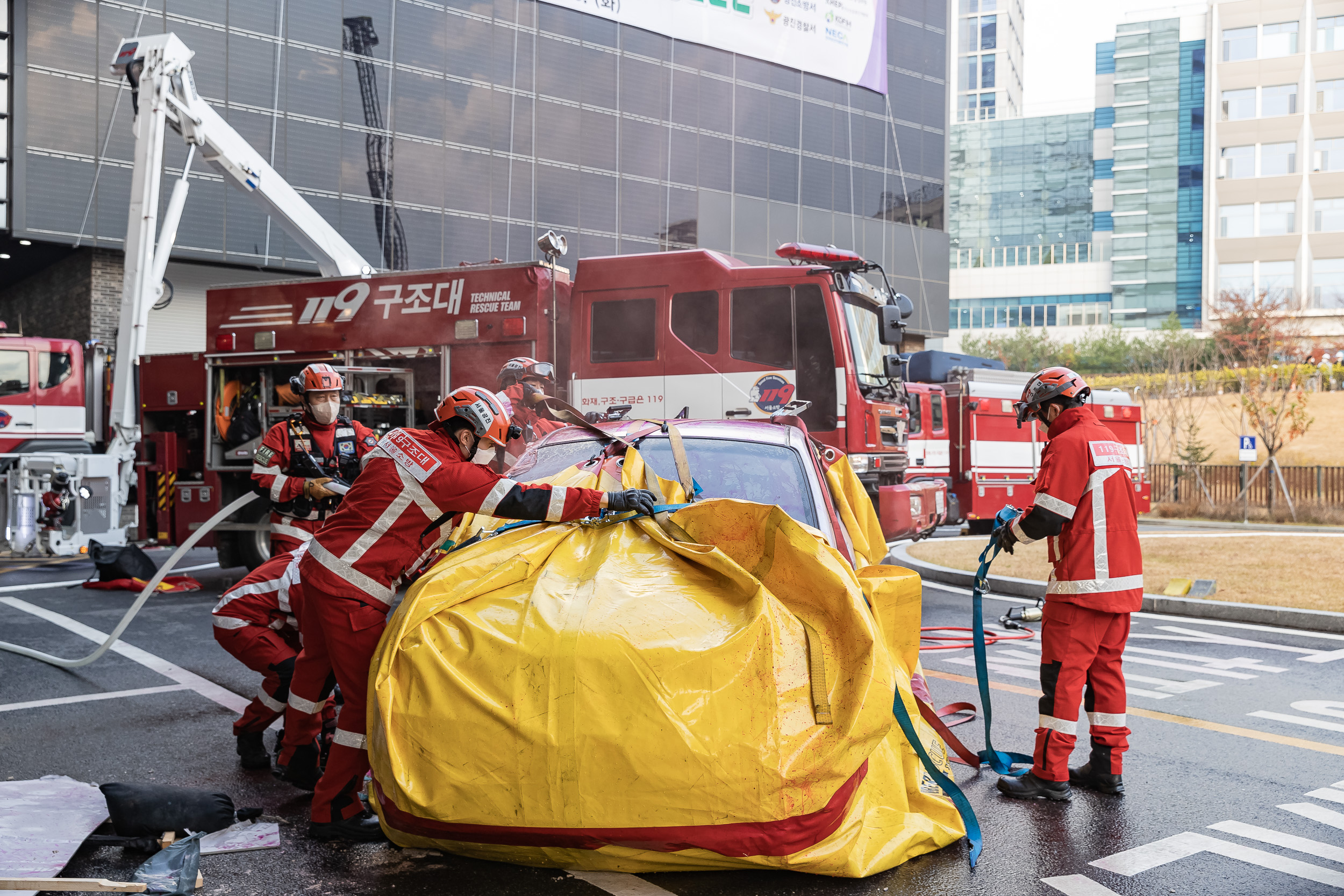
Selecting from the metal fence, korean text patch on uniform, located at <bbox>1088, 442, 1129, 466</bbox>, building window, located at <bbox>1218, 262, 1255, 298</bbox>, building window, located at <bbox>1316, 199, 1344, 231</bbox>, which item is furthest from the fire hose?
building window, located at <bbox>1316, 199, 1344, 231</bbox>

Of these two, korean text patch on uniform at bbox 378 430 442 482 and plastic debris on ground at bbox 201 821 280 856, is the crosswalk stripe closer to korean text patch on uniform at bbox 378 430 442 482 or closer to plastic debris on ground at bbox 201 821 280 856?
korean text patch on uniform at bbox 378 430 442 482

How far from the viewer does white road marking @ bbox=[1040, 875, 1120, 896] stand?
332 cm

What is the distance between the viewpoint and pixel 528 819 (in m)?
3.07

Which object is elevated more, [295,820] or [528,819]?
[528,819]

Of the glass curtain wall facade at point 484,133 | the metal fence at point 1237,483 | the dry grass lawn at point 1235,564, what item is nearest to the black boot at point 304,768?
the dry grass lawn at point 1235,564

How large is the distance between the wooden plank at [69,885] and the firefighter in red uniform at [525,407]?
480cm

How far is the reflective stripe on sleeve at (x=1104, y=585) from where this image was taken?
434 centimetres

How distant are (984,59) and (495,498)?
361 ft

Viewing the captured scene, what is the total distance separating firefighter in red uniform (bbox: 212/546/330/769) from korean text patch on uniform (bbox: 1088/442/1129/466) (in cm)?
344

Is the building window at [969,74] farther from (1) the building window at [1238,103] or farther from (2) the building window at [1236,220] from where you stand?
(2) the building window at [1236,220]

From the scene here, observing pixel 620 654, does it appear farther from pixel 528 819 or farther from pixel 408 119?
pixel 408 119

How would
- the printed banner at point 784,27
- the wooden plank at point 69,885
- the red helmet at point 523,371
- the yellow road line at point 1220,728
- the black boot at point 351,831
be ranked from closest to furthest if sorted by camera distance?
the wooden plank at point 69,885 → the black boot at point 351,831 → the yellow road line at point 1220,728 → the red helmet at point 523,371 → the printed banner at point 784,27

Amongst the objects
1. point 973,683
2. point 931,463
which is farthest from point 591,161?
point 973,683

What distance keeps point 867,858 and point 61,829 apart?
2.67 metres
